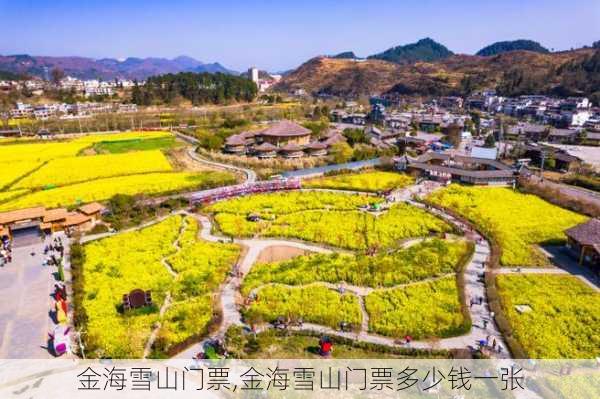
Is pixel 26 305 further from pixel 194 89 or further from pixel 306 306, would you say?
pixel 194 89

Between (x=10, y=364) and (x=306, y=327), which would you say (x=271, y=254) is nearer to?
(x=306, y=327)

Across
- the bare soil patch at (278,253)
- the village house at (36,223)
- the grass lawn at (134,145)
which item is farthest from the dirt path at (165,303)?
the grass lawn at (134,145)

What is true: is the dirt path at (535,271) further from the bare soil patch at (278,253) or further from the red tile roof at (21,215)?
the red tile roof at (21,215)

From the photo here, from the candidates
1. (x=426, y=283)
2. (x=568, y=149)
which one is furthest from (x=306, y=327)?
(x=568, y=149)

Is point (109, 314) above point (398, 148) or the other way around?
the other way around

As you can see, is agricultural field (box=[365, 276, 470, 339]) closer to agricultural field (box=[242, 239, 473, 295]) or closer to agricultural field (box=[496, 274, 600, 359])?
agricultural field (box=[242, 239, 473, 295])

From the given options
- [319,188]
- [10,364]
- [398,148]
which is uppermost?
[398,148]

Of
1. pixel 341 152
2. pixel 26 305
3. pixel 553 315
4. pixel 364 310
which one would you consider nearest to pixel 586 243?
pixel 553 315
